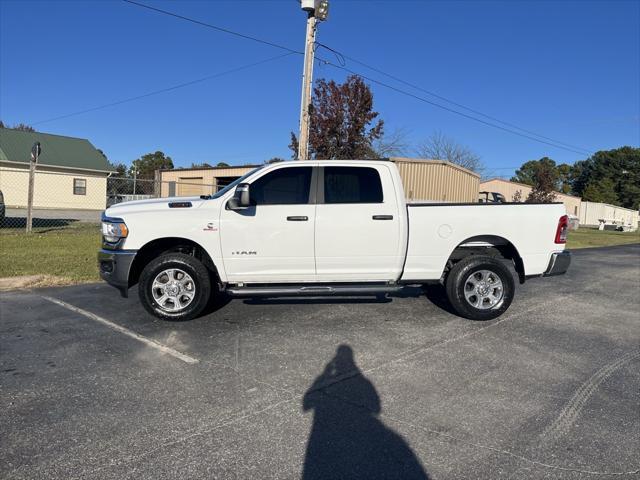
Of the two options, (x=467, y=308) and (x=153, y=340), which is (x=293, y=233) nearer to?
(x=153, y=340)

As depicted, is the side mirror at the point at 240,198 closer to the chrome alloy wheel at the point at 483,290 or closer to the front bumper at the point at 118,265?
the front bumper at the point at 118,265

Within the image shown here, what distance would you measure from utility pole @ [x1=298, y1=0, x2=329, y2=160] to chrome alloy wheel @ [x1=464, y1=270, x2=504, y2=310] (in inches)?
319

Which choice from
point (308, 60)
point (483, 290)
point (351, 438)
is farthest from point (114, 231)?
point (308, 60)

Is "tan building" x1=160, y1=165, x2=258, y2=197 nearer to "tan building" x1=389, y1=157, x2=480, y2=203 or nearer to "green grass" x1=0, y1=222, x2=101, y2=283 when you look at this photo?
"tan building" x1=389, y1=157, x2=480, y2=203

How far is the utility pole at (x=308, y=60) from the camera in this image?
43.6ft

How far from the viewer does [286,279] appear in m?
5.91

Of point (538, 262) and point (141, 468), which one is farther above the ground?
point (538, 262)

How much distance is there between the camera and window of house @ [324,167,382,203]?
5945 mm

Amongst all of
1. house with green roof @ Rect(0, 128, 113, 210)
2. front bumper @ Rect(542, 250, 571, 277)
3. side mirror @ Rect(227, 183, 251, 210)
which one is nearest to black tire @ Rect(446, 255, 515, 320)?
front bumper @ Rect(542, 250, 571, 277)

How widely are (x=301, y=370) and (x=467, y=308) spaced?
9.17 feet

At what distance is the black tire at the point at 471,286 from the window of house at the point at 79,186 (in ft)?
108

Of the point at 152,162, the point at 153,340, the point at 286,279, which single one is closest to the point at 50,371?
the point at 153,340

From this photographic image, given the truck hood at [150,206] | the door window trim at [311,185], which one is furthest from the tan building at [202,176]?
Result: the door window trim at [311,185]

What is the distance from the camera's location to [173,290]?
573 cm
